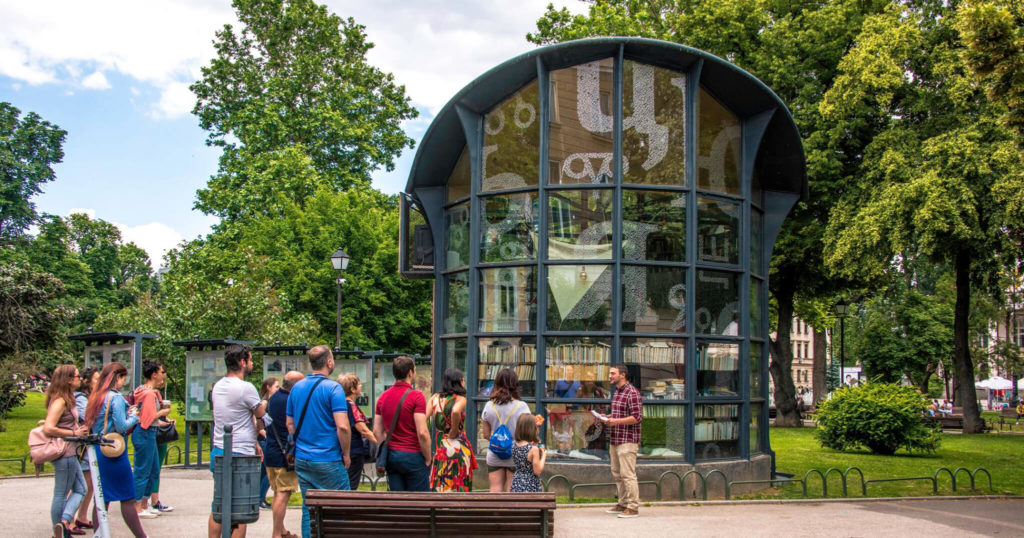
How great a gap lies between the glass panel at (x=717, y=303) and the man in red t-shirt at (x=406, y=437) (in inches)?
251

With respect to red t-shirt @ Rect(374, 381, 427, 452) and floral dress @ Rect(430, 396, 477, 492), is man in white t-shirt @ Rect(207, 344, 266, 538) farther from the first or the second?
floral dress @ Rect(430, 396, 477, 492)

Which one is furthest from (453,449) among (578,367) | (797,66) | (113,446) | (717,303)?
(797,66)

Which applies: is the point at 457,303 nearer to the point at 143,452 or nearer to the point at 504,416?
the point at 143,452

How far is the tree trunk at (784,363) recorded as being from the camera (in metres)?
36.0

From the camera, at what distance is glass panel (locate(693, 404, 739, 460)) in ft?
45.3

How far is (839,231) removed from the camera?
3084 centimetres

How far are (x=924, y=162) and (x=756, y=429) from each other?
17179mm

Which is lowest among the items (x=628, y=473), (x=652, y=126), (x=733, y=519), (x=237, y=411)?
(x=733, y=519)

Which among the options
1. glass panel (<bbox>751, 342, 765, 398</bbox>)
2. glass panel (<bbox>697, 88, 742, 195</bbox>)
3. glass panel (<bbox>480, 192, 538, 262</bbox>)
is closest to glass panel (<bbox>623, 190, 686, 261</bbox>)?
glass panel (<bbox>697, 88, 742, 195</bbox>)

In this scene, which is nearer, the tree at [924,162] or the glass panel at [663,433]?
the glass panel at [663,433]

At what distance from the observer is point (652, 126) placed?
14.2 m

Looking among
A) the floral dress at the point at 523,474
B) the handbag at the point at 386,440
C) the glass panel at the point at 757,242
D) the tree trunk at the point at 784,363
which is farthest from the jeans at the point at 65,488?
the tree trunk at the point at 784,363

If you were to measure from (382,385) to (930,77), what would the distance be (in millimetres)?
20046

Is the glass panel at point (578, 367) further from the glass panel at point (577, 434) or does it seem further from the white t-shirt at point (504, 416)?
the white t-shirt at point (504, 416)
